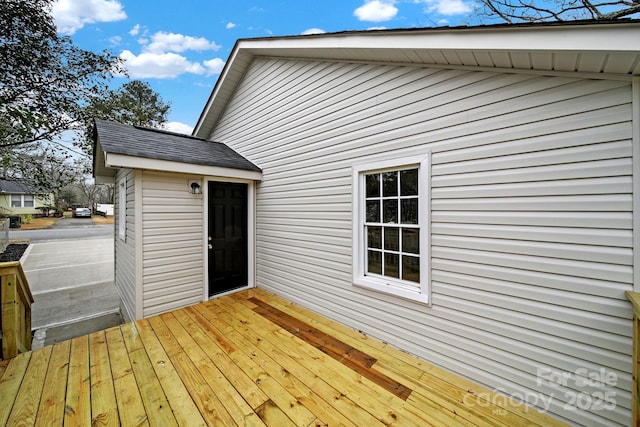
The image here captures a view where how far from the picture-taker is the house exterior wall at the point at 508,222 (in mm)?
1675

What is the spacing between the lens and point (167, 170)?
3.58m

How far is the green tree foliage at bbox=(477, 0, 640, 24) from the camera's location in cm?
500

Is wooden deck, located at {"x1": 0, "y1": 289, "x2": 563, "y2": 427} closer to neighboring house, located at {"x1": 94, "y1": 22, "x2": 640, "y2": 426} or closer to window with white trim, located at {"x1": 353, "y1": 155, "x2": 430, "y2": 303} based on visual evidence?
neighboring house, located at {"x1": 94, "y1": 22, "x2": 640, "y2": 426}

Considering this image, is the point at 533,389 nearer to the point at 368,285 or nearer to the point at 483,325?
the point at 483,325

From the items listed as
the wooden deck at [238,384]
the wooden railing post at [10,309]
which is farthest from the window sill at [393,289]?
the wooden railing post at [10,309]

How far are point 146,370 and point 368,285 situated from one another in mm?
2460

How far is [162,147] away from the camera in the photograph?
390 centimetres

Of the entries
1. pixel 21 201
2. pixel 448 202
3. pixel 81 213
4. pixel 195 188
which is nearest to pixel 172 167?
pixel 195 188

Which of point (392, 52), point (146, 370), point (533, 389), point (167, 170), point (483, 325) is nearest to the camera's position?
point (533, 389)

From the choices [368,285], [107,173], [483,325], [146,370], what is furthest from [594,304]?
[107,173]

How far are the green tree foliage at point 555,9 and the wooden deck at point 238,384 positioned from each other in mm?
7195

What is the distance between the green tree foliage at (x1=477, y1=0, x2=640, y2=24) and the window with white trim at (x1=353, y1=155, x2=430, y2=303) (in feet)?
18.3

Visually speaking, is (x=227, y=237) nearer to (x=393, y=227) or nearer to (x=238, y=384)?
(x=238, y=384)

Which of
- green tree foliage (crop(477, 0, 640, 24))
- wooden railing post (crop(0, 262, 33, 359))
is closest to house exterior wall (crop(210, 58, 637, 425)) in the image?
wooden railing post (crop(0, 262, 33, 359))
